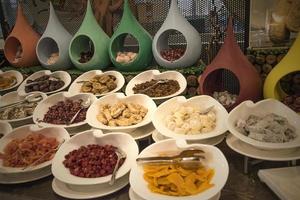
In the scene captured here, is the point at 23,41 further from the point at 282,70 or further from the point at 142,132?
the point at 282,70

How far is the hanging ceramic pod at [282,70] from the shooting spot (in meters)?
1.35

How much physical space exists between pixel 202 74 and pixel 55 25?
0.96 meters

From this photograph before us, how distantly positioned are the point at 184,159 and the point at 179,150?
7 centimetres

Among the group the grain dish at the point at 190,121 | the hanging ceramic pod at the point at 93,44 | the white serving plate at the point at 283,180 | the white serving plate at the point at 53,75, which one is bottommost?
the white serving plate at the point at 283,180

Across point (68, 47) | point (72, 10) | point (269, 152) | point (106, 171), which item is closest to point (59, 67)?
point (68, 47)

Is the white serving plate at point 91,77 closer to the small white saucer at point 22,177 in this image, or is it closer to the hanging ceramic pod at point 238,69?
the hanging ceramic pod at point 238,69

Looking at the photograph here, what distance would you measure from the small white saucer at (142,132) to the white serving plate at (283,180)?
47 centimetres

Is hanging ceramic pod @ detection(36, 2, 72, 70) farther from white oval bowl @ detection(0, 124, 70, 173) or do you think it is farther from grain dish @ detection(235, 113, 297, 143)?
grain dish @ detection(235, 113, 297, 143)

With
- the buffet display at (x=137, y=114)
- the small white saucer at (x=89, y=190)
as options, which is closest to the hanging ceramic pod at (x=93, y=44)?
the buffet display at (x=137, y=114)

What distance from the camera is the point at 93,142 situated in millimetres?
1286

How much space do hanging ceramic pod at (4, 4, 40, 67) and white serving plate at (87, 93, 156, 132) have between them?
2.55ft

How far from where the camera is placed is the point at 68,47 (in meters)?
1.93

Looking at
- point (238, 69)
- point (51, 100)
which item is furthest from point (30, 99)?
point (238, 69)

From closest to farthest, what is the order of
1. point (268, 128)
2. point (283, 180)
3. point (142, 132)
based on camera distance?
point (283, 180)
point (268, 128)
point (142, 132)
